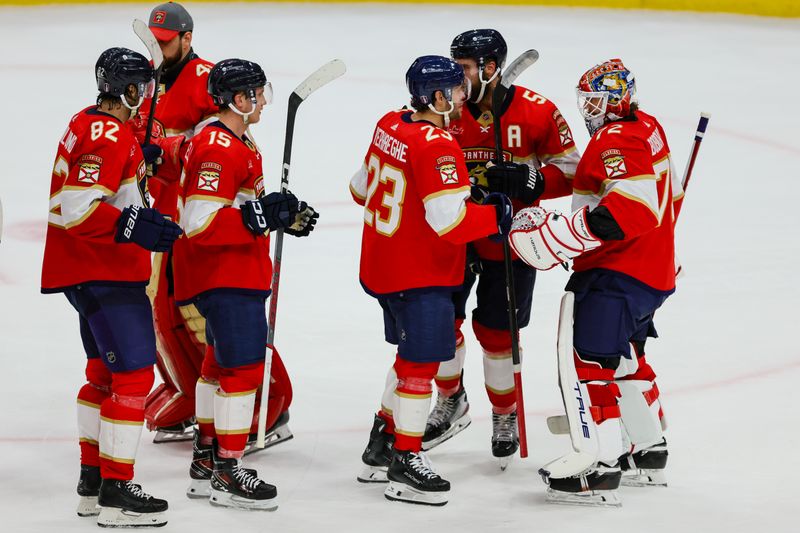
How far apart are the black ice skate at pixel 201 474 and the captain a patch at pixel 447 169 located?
3.80 feet

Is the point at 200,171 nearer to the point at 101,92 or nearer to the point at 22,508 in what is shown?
the point at 101,92

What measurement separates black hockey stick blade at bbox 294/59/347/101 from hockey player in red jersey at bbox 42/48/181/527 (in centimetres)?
58

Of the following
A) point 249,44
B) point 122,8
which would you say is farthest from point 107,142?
point 122,8

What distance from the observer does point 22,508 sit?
447cm

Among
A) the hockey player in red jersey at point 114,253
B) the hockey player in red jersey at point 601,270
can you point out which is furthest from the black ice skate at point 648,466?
the hockey player in red jersey at point 114,253

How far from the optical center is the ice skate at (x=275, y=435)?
502 cm

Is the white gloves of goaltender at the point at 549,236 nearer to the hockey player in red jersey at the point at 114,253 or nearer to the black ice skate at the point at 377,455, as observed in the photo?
the black ice skate at the point at 377,455

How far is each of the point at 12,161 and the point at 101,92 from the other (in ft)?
14.8

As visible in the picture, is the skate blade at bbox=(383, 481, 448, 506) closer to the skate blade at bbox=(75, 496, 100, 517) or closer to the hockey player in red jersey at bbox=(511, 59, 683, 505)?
the hockey player in red jersey at bbox=(511, 59, 683, 505)

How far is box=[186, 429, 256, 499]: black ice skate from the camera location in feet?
15.1

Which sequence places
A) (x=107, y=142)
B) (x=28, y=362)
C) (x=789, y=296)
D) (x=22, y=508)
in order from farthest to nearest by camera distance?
(x=789, y=296), (x=28, y=362), (x=22, y=508), (x=107, y=142)

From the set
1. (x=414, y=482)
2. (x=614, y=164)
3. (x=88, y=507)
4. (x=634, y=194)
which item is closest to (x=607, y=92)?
(x=614, y=164)

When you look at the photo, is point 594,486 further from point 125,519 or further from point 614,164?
point 125,519

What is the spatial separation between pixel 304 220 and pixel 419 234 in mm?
379
